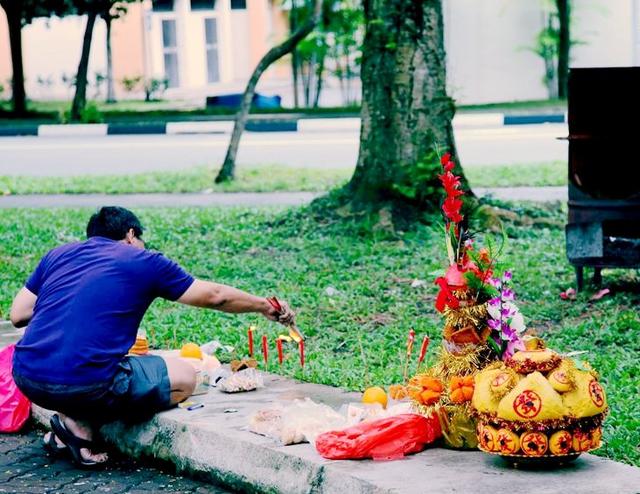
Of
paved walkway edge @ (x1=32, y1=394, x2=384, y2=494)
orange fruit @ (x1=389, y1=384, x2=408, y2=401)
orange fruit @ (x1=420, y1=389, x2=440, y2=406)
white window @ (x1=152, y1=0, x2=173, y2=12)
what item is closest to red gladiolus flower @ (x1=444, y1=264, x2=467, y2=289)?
orange fruit @ (x1=420, y1=389, x2=440, y2=406)

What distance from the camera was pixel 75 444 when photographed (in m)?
5.15

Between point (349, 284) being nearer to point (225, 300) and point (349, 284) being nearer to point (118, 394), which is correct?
point (225, 300)

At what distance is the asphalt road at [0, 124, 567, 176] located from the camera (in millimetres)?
15773

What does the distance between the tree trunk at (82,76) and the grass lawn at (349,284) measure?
1065 centimetres

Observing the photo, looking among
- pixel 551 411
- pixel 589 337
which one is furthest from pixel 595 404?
pixel 589 337

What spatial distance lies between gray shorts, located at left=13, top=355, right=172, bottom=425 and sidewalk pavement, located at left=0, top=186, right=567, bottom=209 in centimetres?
676

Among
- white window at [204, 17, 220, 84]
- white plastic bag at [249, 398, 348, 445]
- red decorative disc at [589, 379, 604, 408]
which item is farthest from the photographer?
white window at [204, 17, 220, 84]

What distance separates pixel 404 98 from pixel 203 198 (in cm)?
352

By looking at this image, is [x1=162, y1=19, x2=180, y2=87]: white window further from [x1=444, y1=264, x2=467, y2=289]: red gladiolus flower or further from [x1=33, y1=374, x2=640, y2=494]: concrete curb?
[x1=444, y1=264, x2=467, y2=289]: red gladiolus flower

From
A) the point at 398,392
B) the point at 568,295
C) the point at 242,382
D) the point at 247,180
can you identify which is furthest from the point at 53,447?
the point at 247,180

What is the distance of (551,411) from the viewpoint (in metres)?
4.20

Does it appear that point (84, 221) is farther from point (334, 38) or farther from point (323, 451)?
point (334, 38)

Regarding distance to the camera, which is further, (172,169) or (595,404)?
(172,169)

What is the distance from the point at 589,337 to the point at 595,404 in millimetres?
2410
